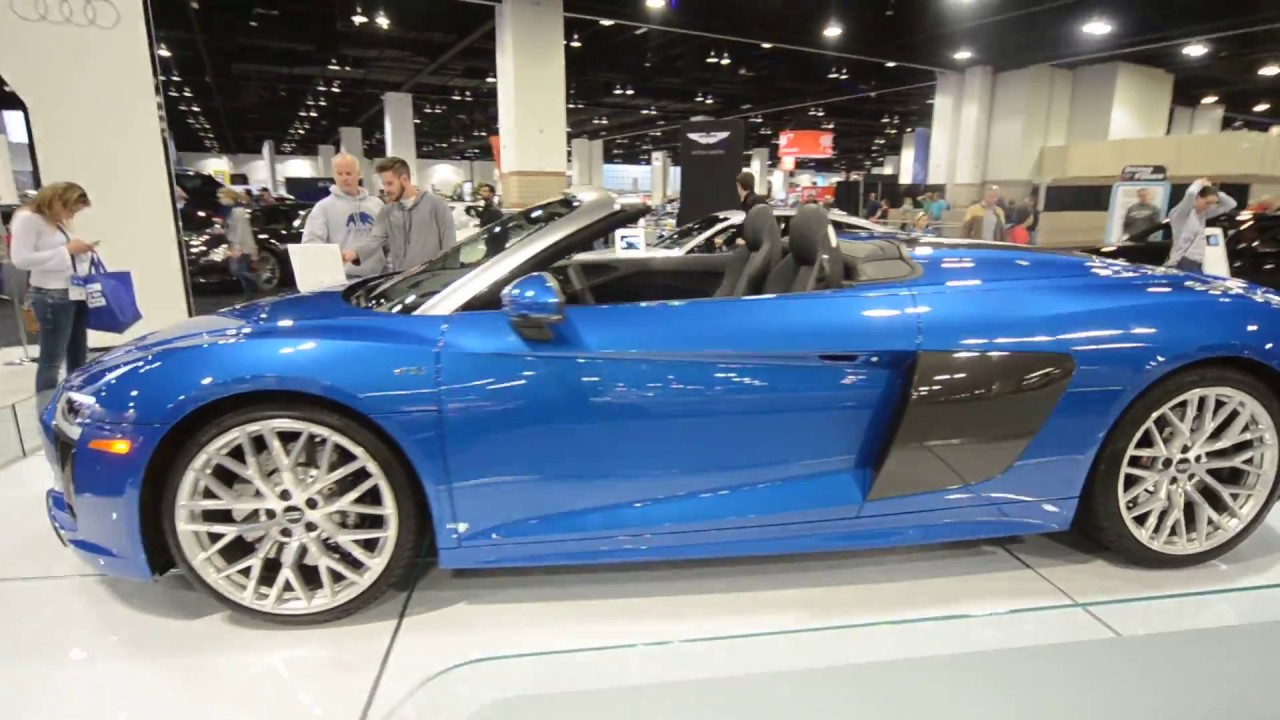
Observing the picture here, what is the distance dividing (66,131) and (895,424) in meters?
6.17

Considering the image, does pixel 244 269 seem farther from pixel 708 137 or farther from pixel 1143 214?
pixel 1143 214

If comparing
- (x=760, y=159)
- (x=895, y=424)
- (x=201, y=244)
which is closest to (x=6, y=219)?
(x=201, y=244)

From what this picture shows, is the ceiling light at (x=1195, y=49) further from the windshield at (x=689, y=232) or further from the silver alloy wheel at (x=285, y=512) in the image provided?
the silver alloy wheel at (x=285, y=512)

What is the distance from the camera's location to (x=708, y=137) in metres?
8.88

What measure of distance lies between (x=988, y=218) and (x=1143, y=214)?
207 cm

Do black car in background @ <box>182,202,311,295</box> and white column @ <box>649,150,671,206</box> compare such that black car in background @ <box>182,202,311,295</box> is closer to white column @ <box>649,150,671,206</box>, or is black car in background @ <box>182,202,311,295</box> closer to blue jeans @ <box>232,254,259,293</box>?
blue jeans @ <box>232,254,259,293</box>

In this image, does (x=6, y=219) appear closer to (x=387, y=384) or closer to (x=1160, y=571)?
(x=387, y=384)

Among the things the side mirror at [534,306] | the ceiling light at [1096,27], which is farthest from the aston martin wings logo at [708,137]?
the side mirror at [534,306]

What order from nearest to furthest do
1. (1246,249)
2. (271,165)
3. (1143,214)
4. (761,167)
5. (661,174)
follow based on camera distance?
(1246,249)
(1143,214)
(271,165)
(761,167)
(661,174)

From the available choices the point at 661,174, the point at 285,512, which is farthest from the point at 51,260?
the point at 661,174

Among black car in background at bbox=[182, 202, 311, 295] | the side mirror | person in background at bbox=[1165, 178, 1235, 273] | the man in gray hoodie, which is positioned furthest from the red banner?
the side mirror

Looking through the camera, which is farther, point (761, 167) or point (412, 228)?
point (761, 167)

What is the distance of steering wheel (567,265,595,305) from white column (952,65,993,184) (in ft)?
50.2

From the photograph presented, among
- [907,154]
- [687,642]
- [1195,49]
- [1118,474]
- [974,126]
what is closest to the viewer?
[687,642]
